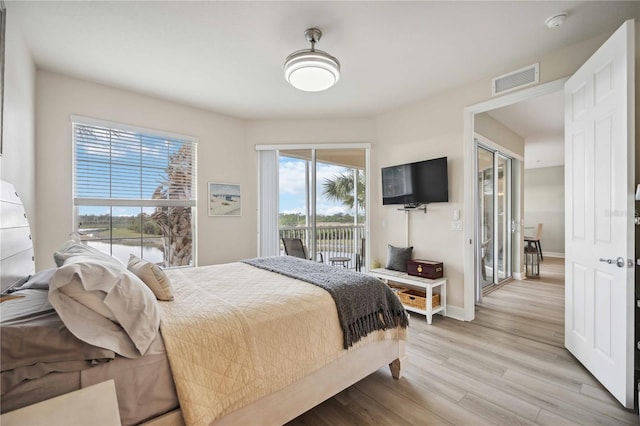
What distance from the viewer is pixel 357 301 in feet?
6.45

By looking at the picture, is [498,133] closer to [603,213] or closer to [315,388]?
[603,213]

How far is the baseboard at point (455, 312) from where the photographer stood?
11.1ft

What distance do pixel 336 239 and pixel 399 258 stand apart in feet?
4.73

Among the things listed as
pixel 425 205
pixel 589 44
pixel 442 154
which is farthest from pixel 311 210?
pixel 589 44

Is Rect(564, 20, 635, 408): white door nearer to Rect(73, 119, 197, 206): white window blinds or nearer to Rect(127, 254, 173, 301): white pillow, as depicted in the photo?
Rect(127, 254, 173, 301): white pillow

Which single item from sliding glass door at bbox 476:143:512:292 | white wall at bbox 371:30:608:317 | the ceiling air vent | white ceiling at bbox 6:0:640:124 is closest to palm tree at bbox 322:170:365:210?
white wall at bbox 371:30:608:317

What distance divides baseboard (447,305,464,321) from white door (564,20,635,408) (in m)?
0.99

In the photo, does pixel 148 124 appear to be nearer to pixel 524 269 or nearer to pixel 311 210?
pixel 311 210

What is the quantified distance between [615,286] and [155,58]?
4.16 meters

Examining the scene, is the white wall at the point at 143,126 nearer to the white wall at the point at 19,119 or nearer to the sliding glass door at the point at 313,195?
the white wall at the point at 19,119

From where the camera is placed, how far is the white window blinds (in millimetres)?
3180

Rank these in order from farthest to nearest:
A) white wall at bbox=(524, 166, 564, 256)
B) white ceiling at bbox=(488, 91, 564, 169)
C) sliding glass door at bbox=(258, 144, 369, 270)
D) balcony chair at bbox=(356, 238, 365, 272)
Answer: white wall at bbox=(524, 166, 564, 256) < balcony chair at bbox=(356, 238, 365, 272) < sliding glass door at bbox=(258, 144, 369, 270) < white ceiling at bbox=(488, 91, 564, 169)

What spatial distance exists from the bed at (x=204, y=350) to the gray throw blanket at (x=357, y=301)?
0.03m

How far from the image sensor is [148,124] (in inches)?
140
